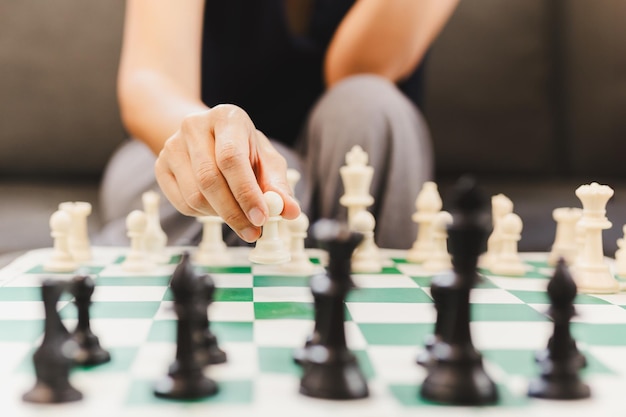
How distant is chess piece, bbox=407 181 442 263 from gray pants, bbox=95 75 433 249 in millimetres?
209

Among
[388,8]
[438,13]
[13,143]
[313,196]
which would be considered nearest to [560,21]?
[438,13]

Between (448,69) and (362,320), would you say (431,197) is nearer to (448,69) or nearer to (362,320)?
(362,320)

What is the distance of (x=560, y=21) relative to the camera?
2.56m

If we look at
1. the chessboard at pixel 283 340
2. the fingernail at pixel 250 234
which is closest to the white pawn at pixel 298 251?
the chessboard at pixel 283 340

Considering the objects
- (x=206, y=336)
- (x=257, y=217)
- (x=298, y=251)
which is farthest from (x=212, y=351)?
(x=298, y=251)

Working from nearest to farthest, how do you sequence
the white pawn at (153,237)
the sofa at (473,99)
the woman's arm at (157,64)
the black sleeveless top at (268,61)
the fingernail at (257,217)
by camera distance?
the fingernail at (257,217) → the white pawn at (153,237) → the woman's arm at (157,64) → the black sleeveless top at (268,61) → the sofa at (473,99)

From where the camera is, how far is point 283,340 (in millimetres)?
858

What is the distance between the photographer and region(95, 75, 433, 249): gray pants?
5.41ft

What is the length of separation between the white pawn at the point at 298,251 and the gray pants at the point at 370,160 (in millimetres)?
363

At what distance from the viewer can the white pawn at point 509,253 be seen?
1.30m

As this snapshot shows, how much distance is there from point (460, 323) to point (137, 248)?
76 centimetres

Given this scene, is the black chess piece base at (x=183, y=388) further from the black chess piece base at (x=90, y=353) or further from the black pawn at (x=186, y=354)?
the black chess piece base at (x=90, y=353)

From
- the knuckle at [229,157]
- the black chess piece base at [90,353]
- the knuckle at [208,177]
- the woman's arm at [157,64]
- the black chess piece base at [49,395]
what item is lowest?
the black chess piece base at [49,395]

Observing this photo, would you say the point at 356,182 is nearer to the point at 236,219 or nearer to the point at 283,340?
the point at 236,219
